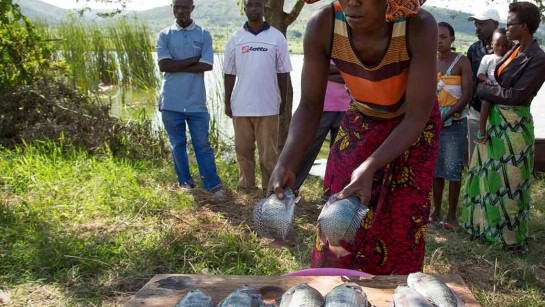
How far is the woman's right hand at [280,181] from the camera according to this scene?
2.24 m

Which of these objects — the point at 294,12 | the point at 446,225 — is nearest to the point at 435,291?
the point at 446,225

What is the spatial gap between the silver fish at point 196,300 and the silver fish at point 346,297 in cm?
39

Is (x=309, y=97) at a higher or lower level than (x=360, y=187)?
higher

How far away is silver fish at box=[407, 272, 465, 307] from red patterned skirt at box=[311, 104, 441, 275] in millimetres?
470

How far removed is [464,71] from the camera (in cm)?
492

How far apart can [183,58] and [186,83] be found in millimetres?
234

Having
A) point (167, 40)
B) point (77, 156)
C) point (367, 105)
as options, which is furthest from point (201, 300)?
point (77, 156)

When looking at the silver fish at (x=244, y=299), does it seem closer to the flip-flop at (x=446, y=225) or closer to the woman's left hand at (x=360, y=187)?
the woman's left hand at (x=360, y=187)

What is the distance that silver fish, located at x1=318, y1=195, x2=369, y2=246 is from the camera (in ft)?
6.24

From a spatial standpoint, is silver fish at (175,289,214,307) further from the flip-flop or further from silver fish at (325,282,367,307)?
the flip-flop

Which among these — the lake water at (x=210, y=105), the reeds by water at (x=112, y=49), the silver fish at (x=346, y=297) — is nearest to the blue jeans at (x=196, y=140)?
the lake water at (x=210, y=105)

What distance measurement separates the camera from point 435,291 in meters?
1.98

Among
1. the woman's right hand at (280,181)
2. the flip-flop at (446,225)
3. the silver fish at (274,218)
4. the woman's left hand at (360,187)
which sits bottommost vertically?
the flip-flop at (446,225)

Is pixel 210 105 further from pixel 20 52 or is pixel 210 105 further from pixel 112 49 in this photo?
pixel 112 49
